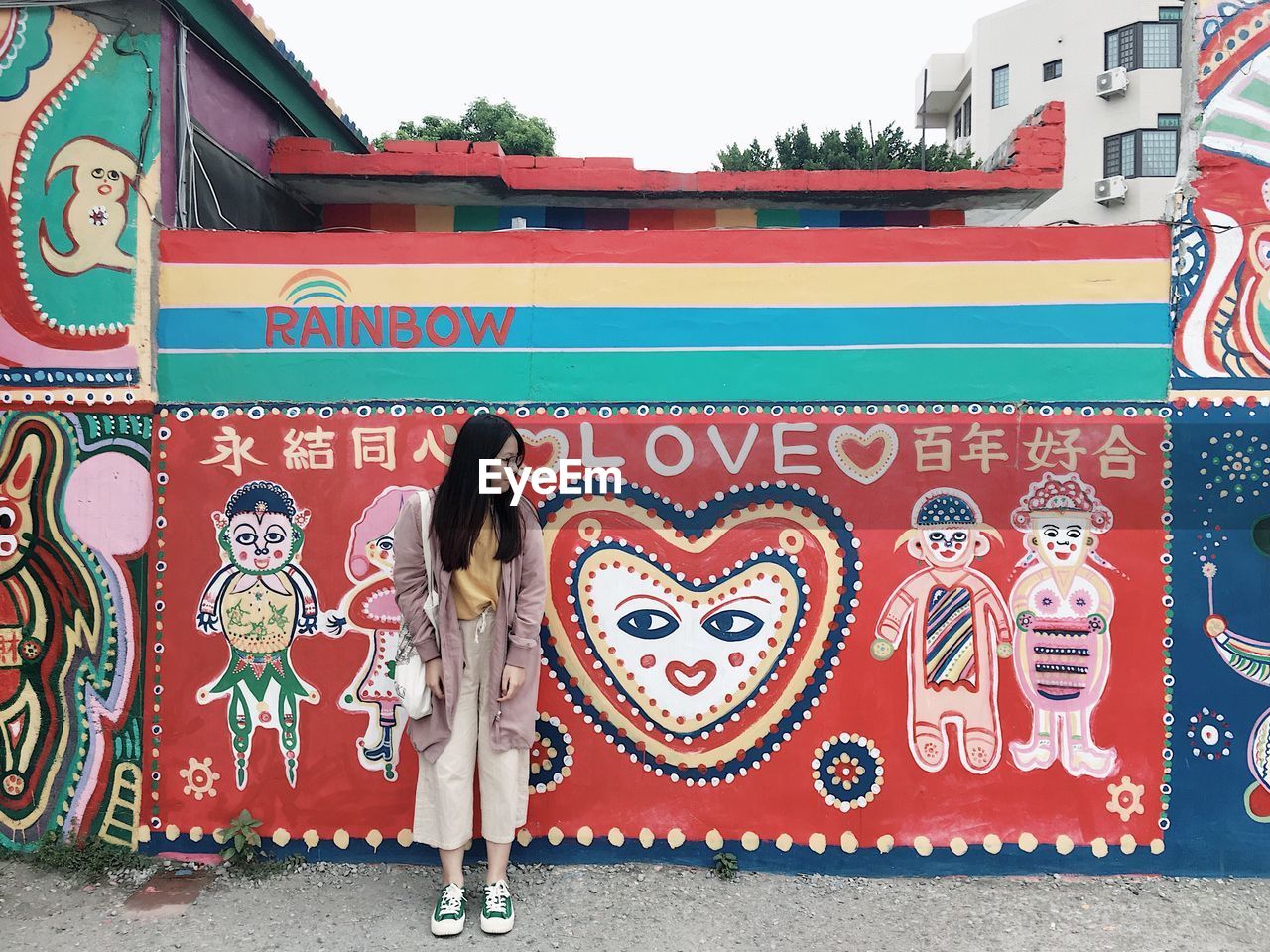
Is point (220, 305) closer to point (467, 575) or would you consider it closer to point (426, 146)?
point (467, 575)

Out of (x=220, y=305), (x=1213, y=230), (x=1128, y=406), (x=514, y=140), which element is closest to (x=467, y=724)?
(x=220, y=305)

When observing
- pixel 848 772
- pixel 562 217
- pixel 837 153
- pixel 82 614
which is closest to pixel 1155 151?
pixel 837 153

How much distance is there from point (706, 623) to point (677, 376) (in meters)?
0.91

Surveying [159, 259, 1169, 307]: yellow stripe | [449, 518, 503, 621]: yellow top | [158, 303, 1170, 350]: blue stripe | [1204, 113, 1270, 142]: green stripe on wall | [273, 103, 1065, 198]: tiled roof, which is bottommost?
[449, 518, 503, 621]: yellow top

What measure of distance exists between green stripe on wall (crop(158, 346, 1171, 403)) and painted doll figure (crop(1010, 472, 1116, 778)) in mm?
396

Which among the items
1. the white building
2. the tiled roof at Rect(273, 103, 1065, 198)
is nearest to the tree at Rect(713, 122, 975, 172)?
the white building

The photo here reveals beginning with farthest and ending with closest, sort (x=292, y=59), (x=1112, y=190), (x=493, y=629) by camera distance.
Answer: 1. (x=1112, y=190)
2. (x=292, y=59)
3. (x=493, y=629)

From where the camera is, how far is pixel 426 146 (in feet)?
15.9

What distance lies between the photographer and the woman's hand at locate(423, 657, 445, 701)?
2793mm

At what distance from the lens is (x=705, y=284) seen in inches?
124

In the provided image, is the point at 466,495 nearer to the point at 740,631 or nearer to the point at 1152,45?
the point at 740,631

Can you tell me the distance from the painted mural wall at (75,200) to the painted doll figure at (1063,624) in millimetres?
3341

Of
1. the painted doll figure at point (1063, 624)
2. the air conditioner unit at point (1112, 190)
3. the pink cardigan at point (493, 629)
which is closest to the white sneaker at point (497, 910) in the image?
the pink cardigan at point (493, 629)

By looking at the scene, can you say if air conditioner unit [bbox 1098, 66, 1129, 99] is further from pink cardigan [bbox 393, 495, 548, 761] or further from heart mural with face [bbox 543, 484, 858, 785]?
pink cardigan [bbox 393, 495, 548, 761]
